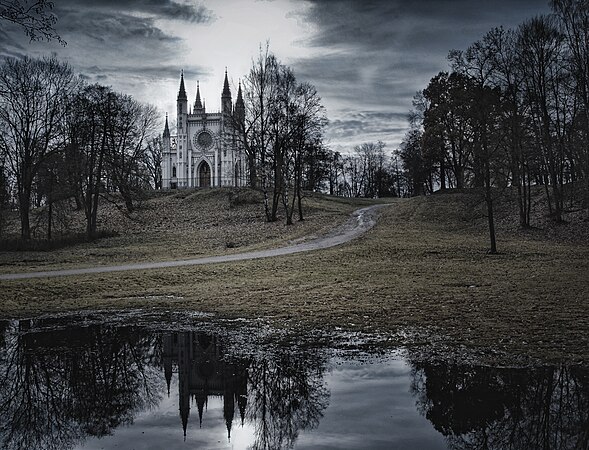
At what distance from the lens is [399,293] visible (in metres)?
14.7

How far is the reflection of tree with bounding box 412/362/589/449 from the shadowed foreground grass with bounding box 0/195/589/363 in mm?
807

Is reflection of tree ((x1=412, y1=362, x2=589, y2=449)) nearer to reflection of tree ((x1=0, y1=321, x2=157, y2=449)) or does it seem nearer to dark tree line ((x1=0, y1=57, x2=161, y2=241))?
reflection of tree ((x1=0, y1=321, x2=157, y2=449))

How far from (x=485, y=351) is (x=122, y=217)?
144 ft

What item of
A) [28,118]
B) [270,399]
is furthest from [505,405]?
[28,118]

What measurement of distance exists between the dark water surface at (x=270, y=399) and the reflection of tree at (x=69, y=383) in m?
0.02

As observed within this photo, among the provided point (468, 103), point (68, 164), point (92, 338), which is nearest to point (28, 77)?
point (68, 164)

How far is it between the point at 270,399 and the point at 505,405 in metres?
2.92

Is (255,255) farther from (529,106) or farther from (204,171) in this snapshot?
(204,171)

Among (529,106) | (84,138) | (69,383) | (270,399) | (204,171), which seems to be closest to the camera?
(270,399)

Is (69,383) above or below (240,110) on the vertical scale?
below

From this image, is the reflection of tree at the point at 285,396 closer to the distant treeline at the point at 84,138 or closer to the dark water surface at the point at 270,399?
the dark water surface at the point at 270,399

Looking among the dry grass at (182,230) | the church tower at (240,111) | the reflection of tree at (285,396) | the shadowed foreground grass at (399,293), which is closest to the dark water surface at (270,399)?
the reflection of tree at (285,396)

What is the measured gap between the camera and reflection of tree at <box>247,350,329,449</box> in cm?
587

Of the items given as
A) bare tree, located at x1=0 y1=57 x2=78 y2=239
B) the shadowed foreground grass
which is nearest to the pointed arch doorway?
bare tree, located at x1=0 y1=57 x2=78 y2=239
